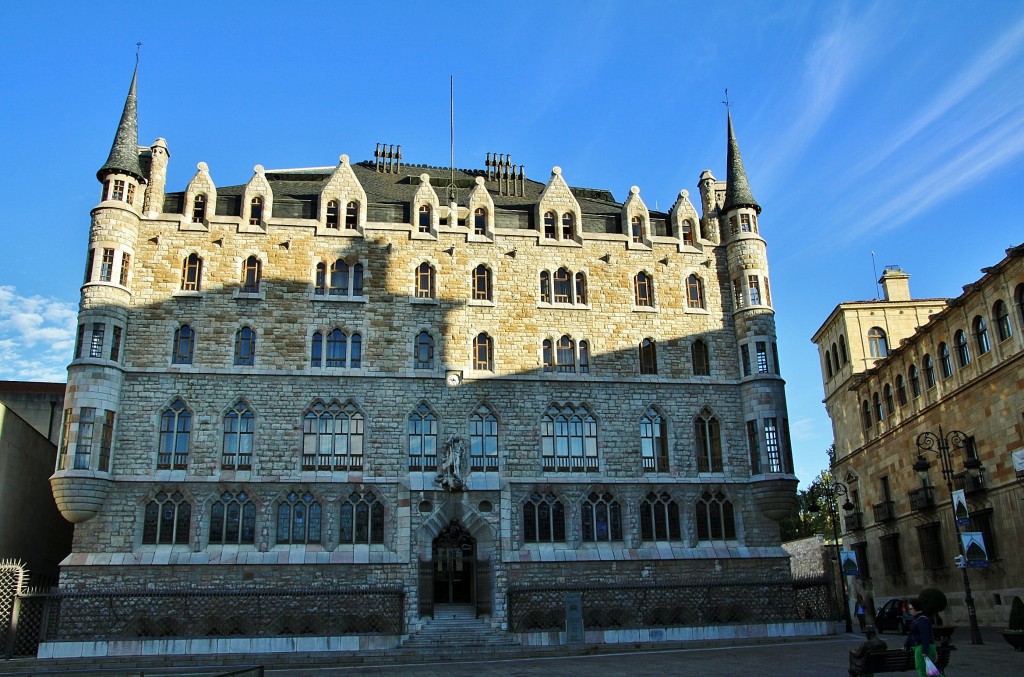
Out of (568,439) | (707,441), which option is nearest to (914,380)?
(707,441)

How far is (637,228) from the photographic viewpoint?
35906 millimetres

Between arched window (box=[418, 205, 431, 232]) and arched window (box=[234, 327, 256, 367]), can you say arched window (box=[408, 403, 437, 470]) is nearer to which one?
arched window (box=[234, 327, 256, 367])

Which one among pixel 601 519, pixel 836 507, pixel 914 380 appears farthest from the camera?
pixel 836 507

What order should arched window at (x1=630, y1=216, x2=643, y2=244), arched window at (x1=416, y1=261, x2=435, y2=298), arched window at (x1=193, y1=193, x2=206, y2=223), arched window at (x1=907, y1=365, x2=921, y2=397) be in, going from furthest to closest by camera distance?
arched window at (x1=907, y1=365, x2=921, y2=397) → arched window at (x1=630, y1=216, x2=643, y2=244) → arched window at (x1=416, y1=261, x2=435, y2=298) → arched window at (x1=193, y1=193, x2=206, y2=223)

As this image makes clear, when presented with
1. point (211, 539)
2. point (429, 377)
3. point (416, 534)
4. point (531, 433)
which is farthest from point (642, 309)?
point (211, 539)

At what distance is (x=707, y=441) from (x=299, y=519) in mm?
15626

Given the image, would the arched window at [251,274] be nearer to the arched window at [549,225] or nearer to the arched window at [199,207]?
the arched window at [199,207]

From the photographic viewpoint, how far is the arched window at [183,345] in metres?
31.0

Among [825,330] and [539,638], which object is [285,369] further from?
[825,330]

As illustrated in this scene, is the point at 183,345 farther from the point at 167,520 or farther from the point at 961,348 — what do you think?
the point at 961,348

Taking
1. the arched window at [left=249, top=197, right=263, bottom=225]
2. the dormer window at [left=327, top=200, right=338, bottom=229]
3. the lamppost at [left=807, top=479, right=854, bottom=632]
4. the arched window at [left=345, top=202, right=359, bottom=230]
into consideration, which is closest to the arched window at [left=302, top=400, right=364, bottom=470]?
the arched window at [left=345, top=202, right=359, bottom=230]

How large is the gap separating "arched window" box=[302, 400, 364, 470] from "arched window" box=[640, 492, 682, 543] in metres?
10.7

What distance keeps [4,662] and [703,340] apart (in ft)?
85.7

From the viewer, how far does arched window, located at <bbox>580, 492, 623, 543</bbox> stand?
3123 cm
